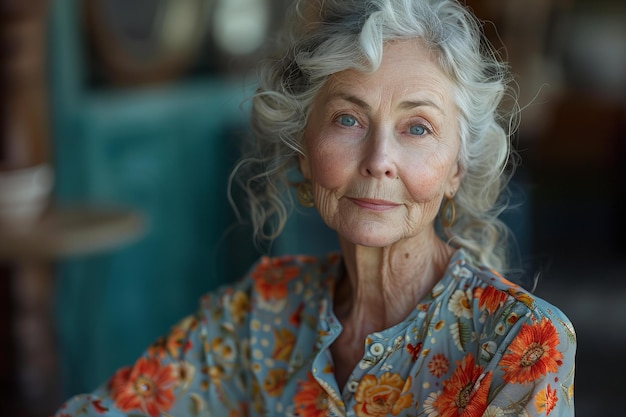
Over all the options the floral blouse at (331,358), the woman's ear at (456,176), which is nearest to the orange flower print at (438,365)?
the floral blouse at (331,358)

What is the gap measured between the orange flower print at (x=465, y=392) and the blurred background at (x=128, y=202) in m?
1.37

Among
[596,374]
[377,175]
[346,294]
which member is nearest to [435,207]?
[377,175]

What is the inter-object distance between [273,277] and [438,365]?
46 centimetres

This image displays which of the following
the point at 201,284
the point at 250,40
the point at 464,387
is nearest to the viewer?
the point at 464,387

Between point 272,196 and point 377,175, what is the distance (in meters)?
0.36

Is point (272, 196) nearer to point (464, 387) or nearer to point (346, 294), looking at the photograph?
point (346, 294)

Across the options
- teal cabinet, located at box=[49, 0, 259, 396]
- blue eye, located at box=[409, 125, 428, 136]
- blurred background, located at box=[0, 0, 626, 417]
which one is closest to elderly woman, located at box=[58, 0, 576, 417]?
blue eye, located at box=[409, 125, 428, 136]

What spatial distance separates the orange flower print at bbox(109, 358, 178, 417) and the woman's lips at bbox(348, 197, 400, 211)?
55cm

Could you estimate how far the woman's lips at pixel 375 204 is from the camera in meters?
1.54

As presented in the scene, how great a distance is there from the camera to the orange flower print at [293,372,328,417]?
1.67m

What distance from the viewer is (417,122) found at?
1528mm

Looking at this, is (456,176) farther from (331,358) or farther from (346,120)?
(331,358)

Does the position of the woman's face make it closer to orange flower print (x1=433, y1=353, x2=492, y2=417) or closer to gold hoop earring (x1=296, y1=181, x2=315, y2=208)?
gold hoop earring (x1=296, y1=181, x2=315, y2=208)

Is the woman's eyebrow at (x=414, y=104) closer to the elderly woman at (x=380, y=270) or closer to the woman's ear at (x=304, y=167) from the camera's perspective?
the elderly woman at (x=380, y=270)
